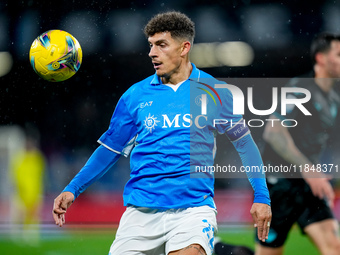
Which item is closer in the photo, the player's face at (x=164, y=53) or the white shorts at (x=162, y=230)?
the white shorts at (x=162, y=230)

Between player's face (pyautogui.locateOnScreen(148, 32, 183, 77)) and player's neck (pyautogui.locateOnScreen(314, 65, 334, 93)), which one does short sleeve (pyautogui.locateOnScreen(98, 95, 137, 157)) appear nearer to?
player's face (pyautogui.locateOnScreen(148, 32, 183, 77))

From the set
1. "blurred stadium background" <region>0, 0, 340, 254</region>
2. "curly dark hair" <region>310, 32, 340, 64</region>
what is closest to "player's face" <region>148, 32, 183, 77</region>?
"curly dark hair" <region>310, 32, 340, 64</region>

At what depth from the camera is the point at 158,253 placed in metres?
3.17

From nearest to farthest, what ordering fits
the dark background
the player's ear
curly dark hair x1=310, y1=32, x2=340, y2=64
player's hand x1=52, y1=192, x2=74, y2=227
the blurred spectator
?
player's hand x1=52, y1=192, x2=74, y2=227 < the player's ear < curly dark hair x1=310, y1=32, x2=340, y2=64 < the blurred spectator < the dark background

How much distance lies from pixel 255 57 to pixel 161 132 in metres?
12.8

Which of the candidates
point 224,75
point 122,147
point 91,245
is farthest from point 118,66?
point 122,147

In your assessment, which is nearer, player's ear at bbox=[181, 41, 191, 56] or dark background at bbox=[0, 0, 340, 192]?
player's ear at bbox=[181, 41, 191, 56]

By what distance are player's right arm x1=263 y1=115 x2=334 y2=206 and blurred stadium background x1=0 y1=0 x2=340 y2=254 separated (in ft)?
24.0

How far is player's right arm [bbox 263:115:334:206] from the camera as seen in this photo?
168 inches

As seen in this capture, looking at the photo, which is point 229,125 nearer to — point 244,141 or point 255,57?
point 244,141

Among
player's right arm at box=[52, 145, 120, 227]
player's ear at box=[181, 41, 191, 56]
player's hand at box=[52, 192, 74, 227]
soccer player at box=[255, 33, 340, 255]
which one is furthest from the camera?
soccer player at box=[255, 33, 340, 255]

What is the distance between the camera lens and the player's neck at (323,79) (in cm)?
487

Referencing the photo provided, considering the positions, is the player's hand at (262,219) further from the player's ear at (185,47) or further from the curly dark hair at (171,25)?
the curly dark hair at (171,25)

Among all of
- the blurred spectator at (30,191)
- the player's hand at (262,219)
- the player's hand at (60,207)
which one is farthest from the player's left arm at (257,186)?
the blurred spectator at (30,191)
